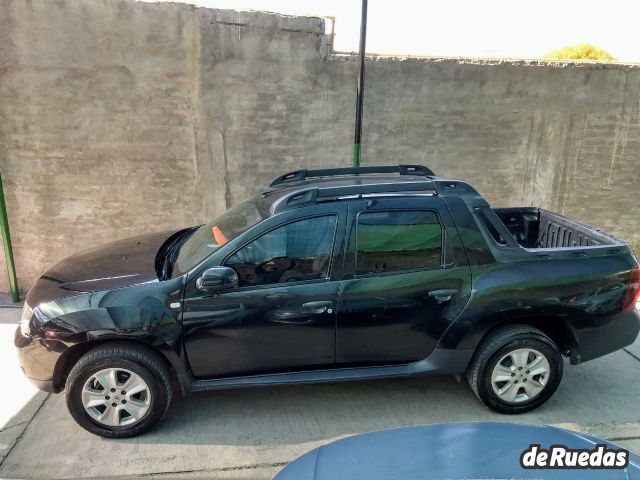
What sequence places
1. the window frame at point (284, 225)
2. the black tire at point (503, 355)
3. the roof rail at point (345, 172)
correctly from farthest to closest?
1. the roof rail at point (345, 172)
2. the black tire at point (503, 355)
3. the window frame at point (284, 225)

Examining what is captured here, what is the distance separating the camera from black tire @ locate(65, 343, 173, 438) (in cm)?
331

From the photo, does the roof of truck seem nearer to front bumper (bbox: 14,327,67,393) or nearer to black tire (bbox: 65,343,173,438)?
black tire (bbox: 65,343,173,438)

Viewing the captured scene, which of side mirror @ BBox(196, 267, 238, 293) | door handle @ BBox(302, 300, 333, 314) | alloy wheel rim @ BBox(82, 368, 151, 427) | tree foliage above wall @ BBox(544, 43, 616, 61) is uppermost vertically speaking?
tree foliage above wall @ BBox(544, 43, 616, 61)

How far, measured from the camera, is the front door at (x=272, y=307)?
337 cm

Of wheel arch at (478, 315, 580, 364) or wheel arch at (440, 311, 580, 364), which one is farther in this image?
wheel arch at (478, 315, 580, 364)

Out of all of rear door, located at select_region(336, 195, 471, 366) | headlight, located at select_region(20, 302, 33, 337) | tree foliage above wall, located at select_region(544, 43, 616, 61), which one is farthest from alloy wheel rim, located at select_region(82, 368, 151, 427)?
tree foliage above wall, located at select_region(544, 43, 616, 61)

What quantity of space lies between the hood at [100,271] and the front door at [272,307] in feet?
1.66

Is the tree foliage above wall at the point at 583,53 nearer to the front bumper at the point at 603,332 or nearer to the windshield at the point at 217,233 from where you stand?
the front bumper at the point at 603,332

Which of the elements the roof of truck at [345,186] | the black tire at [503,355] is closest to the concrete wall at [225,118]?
the roof of truck at [345,186]

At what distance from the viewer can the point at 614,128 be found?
6508 mm

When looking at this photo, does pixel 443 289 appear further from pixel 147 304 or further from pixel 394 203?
pixel 147 304

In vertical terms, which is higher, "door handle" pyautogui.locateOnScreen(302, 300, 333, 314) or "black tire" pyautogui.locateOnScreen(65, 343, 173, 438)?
"door handle" pyautogui.locateOnScreen(302, 300, 333, 314)

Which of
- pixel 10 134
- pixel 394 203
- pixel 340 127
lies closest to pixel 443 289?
pixel 394 203

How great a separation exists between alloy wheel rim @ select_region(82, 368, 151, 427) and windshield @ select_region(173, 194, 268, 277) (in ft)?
2.48
